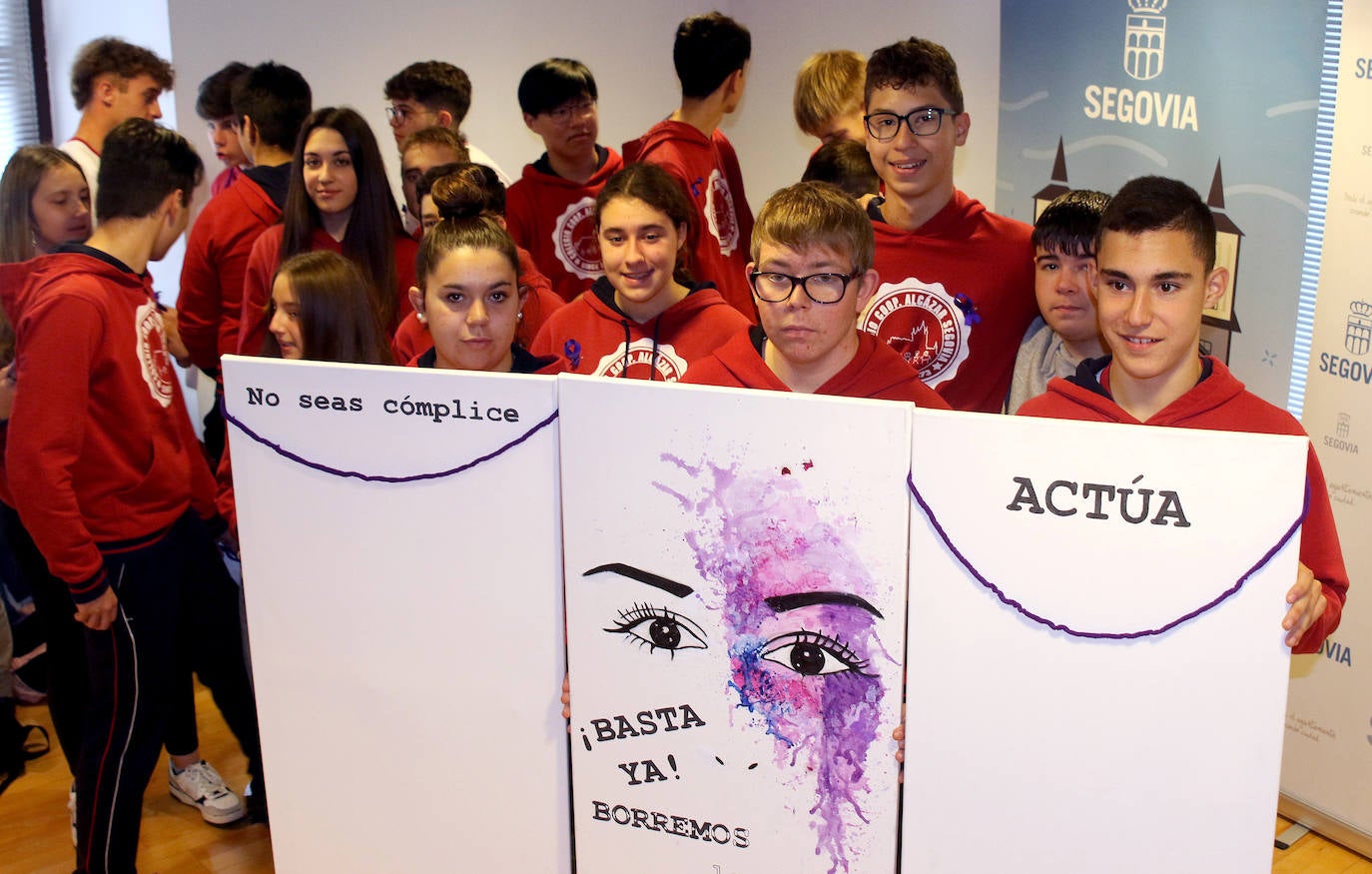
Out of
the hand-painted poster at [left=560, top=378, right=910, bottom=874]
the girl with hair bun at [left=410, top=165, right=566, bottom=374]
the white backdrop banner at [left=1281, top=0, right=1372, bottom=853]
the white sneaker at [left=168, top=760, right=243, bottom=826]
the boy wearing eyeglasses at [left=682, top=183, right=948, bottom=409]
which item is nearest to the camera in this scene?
the hand-painted poster at [left=560, top=378, right=910, bottom=874]

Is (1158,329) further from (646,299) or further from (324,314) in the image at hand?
(324,314)

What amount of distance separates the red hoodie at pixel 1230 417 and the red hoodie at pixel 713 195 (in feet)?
5.68

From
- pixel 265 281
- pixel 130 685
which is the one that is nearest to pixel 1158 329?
pixel 130 685

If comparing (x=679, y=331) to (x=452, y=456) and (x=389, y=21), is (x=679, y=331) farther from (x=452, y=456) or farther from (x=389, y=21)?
(x=389, y=21)

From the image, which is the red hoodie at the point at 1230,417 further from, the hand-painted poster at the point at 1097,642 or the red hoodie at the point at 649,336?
the red hoodie at the point at 649,336

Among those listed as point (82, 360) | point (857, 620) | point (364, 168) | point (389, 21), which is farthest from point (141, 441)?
point (389, 21)

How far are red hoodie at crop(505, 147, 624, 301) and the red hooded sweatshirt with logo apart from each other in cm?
144

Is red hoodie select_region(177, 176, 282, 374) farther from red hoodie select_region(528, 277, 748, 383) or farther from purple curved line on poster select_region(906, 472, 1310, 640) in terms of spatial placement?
purple curved line on poster select_region(906, 472, 1310, 640)

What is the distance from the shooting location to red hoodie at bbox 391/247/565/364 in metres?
2.96

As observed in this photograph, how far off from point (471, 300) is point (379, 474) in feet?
1.81

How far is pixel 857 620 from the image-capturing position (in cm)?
170

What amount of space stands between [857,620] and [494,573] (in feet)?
1.87

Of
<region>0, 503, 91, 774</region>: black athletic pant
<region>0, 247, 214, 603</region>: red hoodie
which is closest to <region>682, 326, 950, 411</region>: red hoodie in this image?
<region>0, 247, 214, 603</region>: red hoodie

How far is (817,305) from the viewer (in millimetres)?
2045
